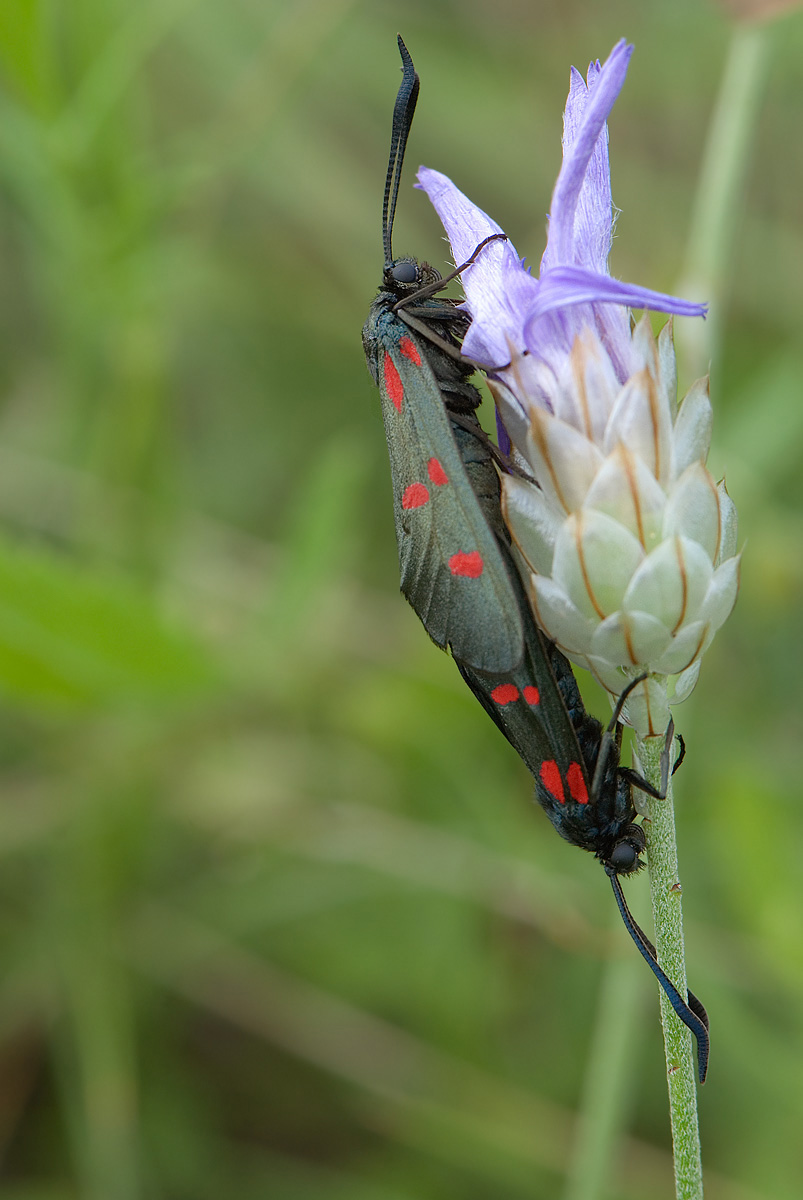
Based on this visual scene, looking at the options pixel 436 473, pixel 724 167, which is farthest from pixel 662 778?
pixel 724 167

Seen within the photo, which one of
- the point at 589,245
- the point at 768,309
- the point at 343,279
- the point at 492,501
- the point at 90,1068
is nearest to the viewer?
the point at 589,245

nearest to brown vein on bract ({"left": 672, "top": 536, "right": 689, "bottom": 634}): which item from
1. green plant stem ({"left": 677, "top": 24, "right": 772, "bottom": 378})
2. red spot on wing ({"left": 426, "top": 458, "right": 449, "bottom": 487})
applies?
red spot on wing ({"left": 426, "top": 458, "right": 449, "bottom": 487})

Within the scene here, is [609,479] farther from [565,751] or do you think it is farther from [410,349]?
[410,349]

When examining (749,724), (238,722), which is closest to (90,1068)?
(238,722)

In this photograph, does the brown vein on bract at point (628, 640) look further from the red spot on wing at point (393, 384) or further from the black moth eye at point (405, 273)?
the black moth eye at point (405, 273)

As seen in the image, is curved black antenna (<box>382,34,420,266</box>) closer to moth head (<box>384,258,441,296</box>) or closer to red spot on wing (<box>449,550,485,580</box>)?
moth head (<box>384,258,441,296</box>)

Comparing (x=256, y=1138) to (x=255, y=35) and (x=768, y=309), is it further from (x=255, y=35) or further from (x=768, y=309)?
(x=255, y=35)
